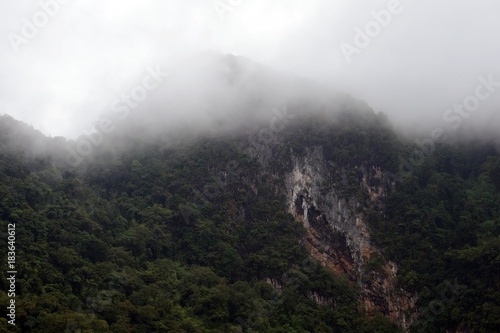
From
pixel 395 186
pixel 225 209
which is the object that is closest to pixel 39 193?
pixel 225 209

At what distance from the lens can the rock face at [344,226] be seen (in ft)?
183

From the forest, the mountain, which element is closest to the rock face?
the mountain

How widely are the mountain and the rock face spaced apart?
0.44 feet

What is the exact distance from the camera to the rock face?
55875 millimetres

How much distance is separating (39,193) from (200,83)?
29.1 m

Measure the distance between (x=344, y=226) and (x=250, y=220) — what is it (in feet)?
29.5

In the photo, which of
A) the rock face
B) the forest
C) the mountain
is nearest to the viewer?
the forest

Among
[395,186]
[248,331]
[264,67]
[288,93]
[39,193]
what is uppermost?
[264,67]

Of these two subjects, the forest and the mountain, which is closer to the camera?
the forest

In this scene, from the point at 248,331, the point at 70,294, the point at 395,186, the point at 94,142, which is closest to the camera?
the point at 70,294

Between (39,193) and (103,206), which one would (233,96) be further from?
(39,193)

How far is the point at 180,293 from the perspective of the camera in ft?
169

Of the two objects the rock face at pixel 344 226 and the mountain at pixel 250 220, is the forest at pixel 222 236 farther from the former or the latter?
the rock face at pixel 344 226

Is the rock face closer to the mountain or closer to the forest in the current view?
the mountain
